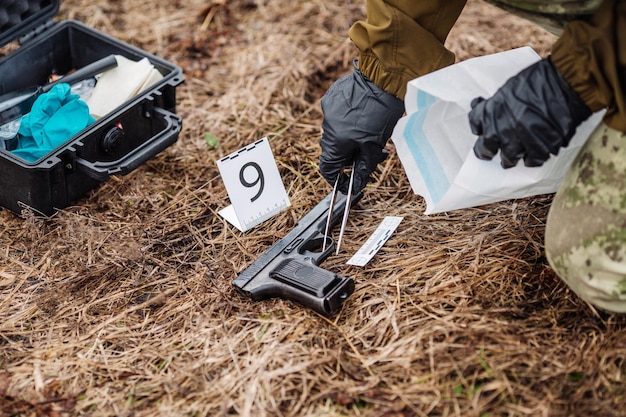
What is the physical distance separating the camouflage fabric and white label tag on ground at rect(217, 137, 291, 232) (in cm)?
80

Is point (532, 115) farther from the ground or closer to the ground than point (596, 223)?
farther from the ground

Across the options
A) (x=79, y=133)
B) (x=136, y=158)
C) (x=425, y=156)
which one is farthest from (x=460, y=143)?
(x=79, y=133)

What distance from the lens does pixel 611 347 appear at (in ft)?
5.58

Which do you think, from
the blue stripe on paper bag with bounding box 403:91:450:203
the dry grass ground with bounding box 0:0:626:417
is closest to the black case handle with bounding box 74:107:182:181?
the dry grass ground with bounding box 0:0:626:417

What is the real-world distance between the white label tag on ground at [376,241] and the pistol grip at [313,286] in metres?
0.13

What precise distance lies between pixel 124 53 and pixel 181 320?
117cm

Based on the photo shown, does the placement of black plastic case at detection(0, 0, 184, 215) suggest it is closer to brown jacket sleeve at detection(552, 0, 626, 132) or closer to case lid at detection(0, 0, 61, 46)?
case lid at detection(0, 0, 61, 46)

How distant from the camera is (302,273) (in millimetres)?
1942

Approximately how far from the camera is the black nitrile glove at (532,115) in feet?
5.18

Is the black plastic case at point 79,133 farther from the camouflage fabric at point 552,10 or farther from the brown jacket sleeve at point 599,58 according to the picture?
the brown jacket sleeve at point 599,58

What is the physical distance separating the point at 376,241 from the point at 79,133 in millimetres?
983

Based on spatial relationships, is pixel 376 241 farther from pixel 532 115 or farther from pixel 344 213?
pixel 532 115

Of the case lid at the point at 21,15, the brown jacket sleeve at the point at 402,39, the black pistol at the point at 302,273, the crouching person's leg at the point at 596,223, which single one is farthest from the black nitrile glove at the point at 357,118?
the case lid at the point at 21,15

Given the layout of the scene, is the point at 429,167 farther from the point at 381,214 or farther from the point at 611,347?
the point at 611,347
